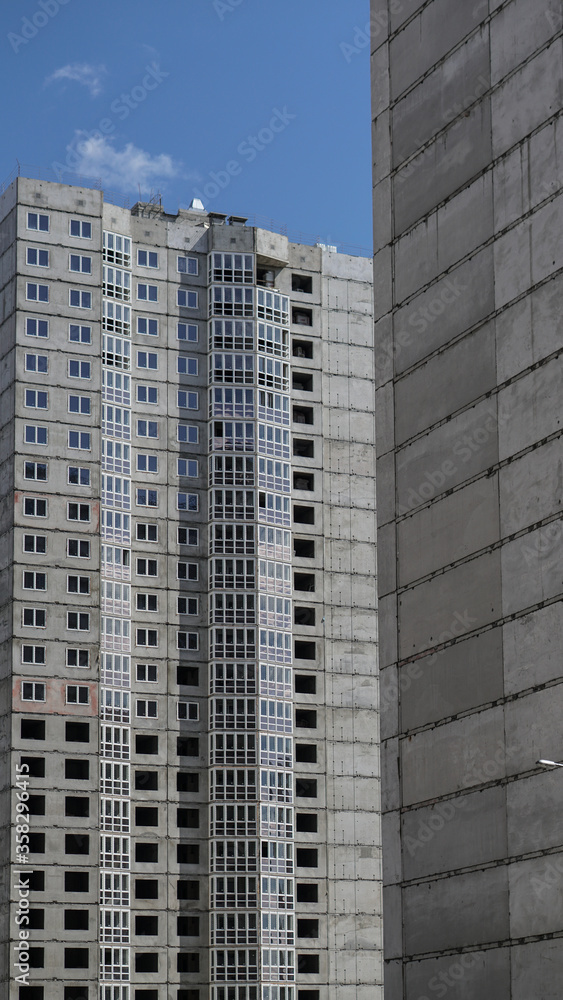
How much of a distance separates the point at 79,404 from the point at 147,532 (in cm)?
1075

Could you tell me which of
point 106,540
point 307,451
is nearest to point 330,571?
point 307,451

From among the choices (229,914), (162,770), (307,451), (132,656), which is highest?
(307,451)

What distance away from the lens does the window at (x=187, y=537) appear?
4884 inches

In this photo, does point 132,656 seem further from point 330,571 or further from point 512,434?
point 512,434

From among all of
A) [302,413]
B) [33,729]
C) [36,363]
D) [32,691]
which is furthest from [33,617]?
[302,413]

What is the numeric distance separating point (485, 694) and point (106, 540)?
67204mm

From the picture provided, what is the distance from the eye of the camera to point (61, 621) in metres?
117

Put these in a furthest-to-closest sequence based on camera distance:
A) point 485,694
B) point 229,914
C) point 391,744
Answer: point 229,914
point 391,744
point 485,694

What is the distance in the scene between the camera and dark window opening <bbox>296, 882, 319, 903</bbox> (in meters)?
121

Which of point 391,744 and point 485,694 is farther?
point 391,744

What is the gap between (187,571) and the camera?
123688 millimetres

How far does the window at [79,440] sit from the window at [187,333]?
12549 mm

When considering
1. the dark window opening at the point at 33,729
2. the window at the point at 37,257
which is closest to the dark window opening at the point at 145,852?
the dark window opening at the point at 33,729

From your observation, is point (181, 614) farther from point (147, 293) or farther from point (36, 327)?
point (147, 293)
